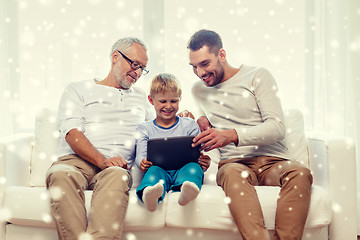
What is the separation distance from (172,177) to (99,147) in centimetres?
42

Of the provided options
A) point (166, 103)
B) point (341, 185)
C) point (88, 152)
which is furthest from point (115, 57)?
point (341, 185)

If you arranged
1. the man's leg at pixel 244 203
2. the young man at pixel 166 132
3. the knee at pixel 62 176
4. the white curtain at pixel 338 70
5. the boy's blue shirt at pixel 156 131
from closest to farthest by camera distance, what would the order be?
the man's leg at pixel 244 203 → the knee at pixel 62 176 → the young man at pixel 166 132 → the boy's blue shirt at pixel 156 131 → the white curtain at pixel 338 70

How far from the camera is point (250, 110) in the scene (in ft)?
6.29

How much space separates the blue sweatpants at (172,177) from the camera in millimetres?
1591

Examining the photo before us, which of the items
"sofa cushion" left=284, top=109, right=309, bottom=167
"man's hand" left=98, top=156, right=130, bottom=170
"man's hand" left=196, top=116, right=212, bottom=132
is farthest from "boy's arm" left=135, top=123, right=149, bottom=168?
"sofa cushion" left=284, top=109, right=309, bottom=167

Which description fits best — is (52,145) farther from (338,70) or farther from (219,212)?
(338,70)

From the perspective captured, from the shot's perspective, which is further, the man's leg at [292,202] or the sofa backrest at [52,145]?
the sofa backrest at [52,145]

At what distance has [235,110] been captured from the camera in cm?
194

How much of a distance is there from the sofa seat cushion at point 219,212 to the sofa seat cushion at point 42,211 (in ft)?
0.23

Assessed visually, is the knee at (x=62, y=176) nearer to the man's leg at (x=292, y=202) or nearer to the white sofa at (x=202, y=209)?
the white sofa at (x=202, y=209)

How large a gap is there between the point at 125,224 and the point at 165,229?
0.61ft

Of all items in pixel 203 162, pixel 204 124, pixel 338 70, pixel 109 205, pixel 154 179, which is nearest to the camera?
pixel 109 205

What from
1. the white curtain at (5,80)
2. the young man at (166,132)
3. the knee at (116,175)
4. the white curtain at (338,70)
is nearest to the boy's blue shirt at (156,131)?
the young man at (166,132)

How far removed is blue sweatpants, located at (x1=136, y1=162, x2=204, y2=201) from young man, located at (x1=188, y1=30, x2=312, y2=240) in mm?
107
